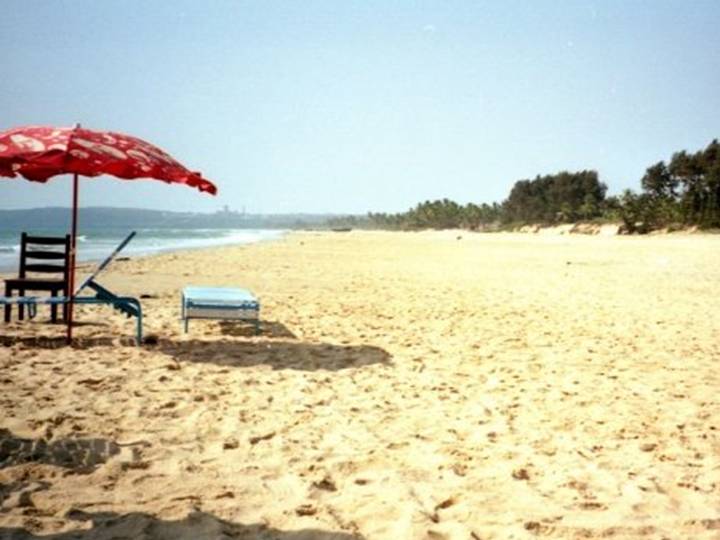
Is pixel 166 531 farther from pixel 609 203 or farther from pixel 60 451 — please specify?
pixel 609 203

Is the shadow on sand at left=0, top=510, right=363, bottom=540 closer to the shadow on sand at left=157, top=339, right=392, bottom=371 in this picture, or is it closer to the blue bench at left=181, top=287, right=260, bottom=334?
the shadow on sand at left=157, top=339, right=392, bottom=371

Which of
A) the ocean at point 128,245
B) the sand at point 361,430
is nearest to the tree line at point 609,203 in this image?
the ocean at point 128,245

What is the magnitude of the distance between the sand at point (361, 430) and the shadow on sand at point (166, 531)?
12 millimetres

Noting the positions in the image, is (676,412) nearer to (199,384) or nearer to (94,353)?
(199,384)

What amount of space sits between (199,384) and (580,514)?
376 centimetres

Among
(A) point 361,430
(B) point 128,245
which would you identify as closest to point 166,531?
(A) point 361,430

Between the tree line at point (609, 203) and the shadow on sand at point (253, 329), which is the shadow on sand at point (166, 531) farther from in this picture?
the tree line at point (609, 203)

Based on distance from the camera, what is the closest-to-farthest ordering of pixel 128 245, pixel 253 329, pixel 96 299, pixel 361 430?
pixel 361 430 → pixel 96 299 → pixel 253 329 → pixel 128 245

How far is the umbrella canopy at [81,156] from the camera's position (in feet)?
18.1

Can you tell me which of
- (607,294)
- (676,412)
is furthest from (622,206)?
(676,412)

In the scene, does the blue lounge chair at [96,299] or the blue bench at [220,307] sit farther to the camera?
the blue bench at [220,307]

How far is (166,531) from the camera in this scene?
2916mm

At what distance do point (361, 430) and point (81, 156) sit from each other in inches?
155

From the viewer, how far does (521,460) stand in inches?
154
